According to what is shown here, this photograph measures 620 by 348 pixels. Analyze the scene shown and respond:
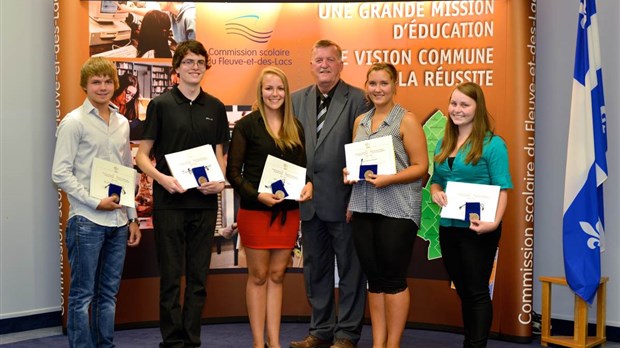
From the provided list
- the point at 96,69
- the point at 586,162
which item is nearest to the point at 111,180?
the point at 96,69

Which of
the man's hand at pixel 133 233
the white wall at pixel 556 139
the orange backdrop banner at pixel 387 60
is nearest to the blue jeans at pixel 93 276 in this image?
the man's hand at pixel 133 233

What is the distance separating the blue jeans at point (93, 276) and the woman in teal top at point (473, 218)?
173 cm

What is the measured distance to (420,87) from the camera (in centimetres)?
501

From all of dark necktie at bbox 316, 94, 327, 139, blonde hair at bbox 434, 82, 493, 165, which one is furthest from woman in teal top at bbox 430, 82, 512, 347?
dark necktie at bbox 316, 94, 327, 139

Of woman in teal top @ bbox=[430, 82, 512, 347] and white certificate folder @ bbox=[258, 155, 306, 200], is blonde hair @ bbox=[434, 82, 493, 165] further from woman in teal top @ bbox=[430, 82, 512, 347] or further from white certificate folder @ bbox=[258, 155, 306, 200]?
white certificate folder @ bbox=[258, 155, 306, 200]

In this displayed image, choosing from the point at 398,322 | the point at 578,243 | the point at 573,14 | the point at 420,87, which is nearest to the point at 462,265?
the point at 398,322

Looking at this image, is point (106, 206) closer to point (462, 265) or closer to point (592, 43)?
point (462, 265)

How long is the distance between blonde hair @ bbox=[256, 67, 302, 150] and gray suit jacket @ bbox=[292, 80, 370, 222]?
40 cm

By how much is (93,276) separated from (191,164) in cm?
77

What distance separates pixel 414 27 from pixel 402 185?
5.36 ft

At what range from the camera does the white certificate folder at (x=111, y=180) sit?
362 centimetres

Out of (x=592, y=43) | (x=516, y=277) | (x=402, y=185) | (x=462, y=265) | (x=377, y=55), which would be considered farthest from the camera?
(x=377, y=55)

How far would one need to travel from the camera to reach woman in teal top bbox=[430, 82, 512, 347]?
3.53 m

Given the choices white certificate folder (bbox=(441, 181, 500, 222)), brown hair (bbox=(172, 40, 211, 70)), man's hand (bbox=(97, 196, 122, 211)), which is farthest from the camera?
brown hair (bbox=(172, 40, 211, 70))
